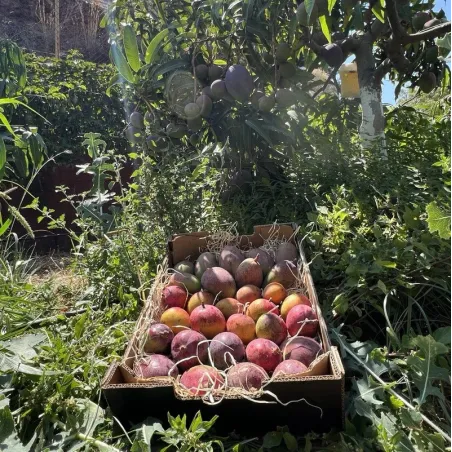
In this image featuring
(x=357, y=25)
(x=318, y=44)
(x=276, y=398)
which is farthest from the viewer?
(x=318, y=44)

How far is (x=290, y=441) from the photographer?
0.95m

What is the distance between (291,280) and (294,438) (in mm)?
647

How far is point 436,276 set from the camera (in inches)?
57.2

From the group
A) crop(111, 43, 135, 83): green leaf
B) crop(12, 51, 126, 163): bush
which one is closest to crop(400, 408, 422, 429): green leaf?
crop(111, 43, 135, 83): green leaf

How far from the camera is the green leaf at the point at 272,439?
95 cm

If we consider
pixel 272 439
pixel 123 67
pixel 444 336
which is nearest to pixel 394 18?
pixel 123 67

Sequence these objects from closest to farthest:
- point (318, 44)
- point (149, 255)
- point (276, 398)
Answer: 1. point (276, 398)
2. point (149, 255)
3. point (318, 44)

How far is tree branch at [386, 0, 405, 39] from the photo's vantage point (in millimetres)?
1932

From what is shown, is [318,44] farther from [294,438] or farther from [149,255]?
[294,438]

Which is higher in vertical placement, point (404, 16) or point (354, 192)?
point (404, 16)

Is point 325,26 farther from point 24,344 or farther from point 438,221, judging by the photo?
point 24,344

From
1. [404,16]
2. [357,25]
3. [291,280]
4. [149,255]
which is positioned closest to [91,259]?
[149,255]

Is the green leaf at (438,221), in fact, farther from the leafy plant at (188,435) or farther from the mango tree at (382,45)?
the mango tree at (382,45)

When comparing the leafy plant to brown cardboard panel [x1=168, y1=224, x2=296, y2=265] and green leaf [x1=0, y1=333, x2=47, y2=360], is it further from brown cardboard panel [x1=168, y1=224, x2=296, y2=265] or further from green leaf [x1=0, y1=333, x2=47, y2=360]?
brown cardboard panel [x1=168, y1=224, x2=296, y2=265]
